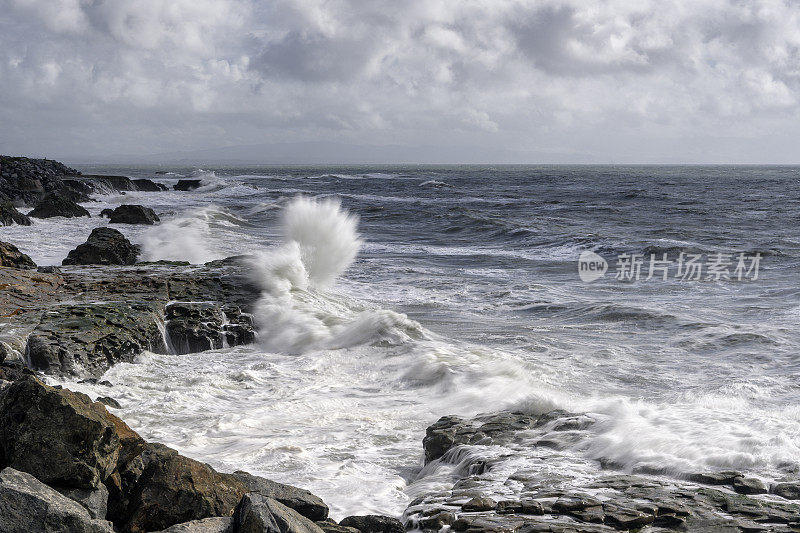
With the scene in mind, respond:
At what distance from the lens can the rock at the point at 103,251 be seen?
1162 cm

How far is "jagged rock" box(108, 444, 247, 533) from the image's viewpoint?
352 centimetres

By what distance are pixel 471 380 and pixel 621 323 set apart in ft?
13.0

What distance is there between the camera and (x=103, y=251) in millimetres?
11852

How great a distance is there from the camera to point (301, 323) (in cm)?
918

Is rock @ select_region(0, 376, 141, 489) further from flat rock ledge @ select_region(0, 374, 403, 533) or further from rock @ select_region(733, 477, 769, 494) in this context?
rock @ select_region(733, 477, 769, 494)

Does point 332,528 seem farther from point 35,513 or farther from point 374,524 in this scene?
point 35,513

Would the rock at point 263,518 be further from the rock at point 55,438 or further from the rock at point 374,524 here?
the rock at point 55,438

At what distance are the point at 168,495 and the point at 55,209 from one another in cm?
2049

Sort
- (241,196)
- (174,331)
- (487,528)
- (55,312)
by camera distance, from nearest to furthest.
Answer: (487,528) → (55,312) → (174,331) → (241,196)

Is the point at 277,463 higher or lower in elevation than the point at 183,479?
lower

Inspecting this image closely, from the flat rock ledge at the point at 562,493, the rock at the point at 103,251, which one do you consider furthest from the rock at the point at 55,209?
the flat rock ledge at the point at 562,493

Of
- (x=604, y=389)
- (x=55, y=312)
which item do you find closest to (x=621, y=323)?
(x=604, y=389)

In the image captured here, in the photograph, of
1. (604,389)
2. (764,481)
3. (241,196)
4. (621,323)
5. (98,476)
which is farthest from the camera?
(241,196)

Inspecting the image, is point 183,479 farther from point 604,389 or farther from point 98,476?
point 604,389
